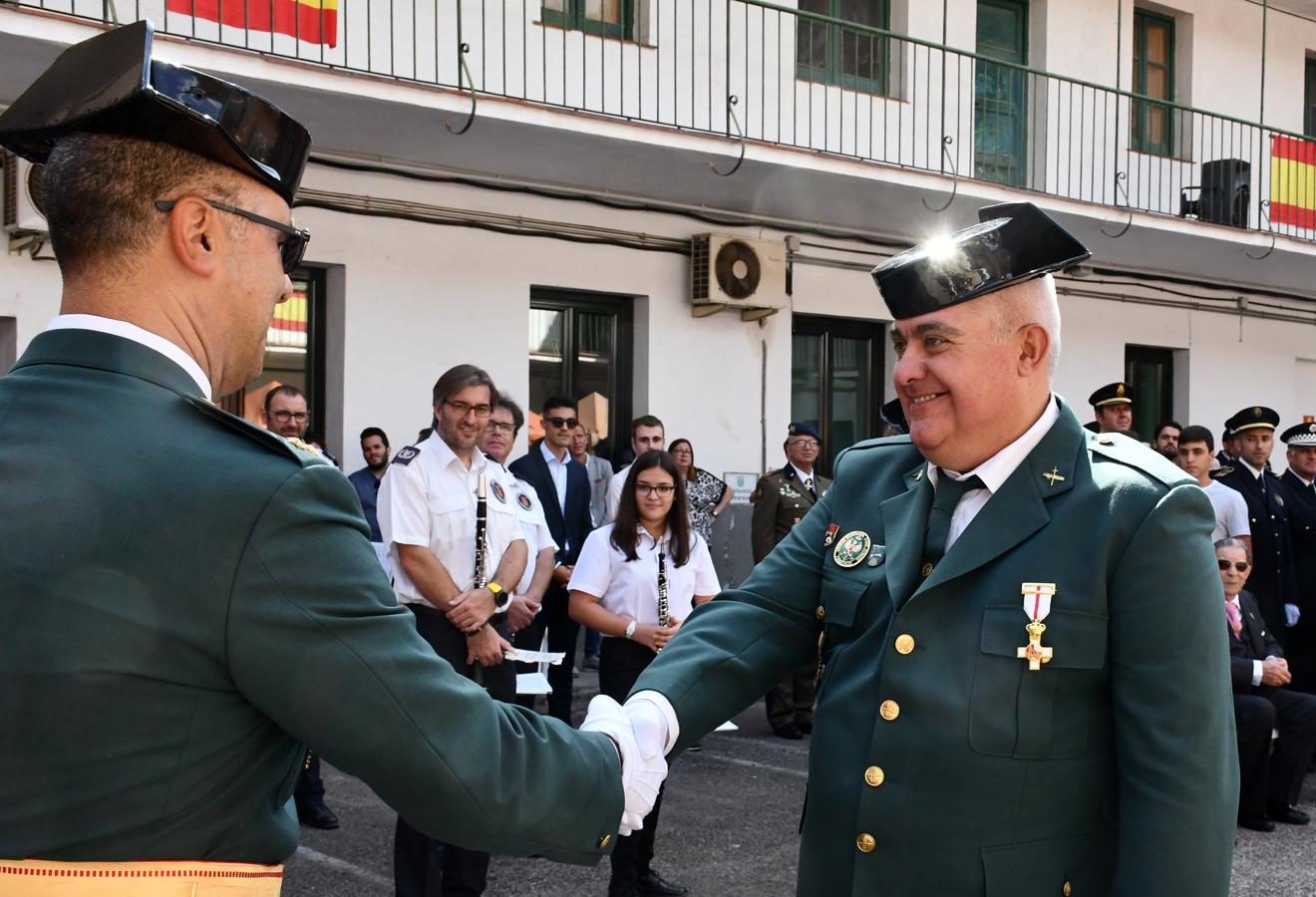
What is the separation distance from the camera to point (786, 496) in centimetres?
905

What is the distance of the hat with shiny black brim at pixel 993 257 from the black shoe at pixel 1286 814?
5670mm

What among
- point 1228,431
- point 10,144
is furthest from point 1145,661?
point 1228,431

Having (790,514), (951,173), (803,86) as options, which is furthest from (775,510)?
(803,86)

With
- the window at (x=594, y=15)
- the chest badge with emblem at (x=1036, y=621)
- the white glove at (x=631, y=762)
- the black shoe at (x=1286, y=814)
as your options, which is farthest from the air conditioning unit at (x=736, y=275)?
the chest badge with emblem at (x=1036, y=621)

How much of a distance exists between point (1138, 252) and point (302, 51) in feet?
30.0

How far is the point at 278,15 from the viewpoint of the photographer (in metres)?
8.84

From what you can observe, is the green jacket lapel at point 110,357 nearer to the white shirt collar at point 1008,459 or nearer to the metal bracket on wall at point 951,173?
the white shirt collar at point 1008,459

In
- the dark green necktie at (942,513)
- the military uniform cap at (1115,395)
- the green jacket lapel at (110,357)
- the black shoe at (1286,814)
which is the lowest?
the black shoe at (1286,814)

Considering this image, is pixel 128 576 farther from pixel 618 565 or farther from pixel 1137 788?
pixel 618 565

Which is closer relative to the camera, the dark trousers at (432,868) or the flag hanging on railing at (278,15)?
the dark trousers at (432,868)

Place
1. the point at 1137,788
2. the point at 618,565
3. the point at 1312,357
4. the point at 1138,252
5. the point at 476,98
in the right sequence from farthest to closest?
the point at 1312,357 < the point at 1138,252 < the point at 476,98 < the point at 618,565 < the point at 1137,788

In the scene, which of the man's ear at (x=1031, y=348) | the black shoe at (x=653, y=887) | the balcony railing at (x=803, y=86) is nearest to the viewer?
the man's ear at (x=1031, y=348)

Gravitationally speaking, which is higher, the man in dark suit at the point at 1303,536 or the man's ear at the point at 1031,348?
the man's ear at the point at 1031,348

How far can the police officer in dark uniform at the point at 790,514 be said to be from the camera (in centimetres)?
830
